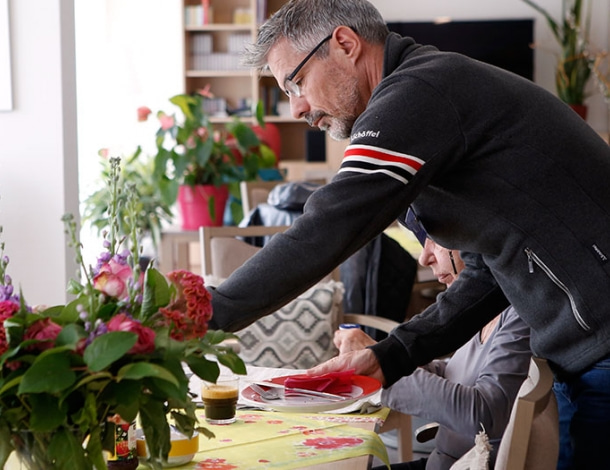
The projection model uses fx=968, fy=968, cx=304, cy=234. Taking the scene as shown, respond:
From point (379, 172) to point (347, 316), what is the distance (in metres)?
1.79

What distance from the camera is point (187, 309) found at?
1.08m

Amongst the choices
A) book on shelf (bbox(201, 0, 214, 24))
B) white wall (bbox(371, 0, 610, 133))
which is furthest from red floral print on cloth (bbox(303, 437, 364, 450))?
white wall (bbox(371, 0, 610, 133))

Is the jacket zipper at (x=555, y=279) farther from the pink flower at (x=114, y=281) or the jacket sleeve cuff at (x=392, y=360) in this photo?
the pink flower at (x=114, y=281)

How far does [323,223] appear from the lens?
4.66 ft

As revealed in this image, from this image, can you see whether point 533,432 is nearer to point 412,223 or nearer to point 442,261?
point 412,223

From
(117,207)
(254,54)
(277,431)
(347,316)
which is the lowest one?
(347,316)

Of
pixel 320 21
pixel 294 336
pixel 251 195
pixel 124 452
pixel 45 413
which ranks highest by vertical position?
pixel 320 21

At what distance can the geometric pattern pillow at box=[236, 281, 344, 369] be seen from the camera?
2.96m

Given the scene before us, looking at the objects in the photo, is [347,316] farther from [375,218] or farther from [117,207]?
[117,207]

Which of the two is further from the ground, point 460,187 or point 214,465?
point 460,187

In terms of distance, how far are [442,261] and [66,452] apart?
1.44 metres

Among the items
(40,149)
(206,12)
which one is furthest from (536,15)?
(40,149)

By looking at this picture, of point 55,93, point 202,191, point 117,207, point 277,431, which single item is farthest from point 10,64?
point 117,207

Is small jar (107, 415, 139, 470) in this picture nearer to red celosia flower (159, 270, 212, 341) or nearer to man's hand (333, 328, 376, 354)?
red celosia flower (159, 270, 212, 341)
